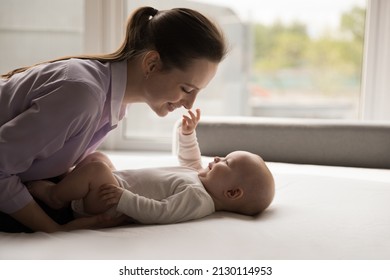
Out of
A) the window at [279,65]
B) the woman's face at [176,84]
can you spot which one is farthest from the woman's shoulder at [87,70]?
the window at [279,65]

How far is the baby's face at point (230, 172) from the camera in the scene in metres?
1.29

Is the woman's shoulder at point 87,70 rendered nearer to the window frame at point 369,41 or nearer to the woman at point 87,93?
the woman at point 87,93

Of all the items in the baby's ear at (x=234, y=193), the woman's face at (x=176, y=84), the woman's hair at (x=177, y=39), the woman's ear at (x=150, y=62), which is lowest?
the baby's ear at (x=234, y=193)

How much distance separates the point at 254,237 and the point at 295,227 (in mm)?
135

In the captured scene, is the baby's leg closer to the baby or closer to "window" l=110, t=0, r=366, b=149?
the baby

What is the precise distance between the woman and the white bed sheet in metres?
0.15

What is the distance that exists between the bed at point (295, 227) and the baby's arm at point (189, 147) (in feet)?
0.68

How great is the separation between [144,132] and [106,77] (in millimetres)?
1498

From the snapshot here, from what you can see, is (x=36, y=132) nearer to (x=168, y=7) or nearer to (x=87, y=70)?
(x=87, y=70)

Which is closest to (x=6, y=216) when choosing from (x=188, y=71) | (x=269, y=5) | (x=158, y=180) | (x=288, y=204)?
(x=158, y=180)

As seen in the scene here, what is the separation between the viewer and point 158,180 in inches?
50.3

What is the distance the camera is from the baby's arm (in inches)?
61.6

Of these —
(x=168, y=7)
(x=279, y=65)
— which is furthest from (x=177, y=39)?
(x=279, y=65)

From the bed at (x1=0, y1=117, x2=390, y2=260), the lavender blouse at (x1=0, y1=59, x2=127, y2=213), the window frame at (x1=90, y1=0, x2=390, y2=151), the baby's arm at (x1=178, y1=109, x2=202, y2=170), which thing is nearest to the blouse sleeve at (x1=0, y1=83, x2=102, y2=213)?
the lavender blouse at (x1=0, y1=59, x2=127, y2=213)
